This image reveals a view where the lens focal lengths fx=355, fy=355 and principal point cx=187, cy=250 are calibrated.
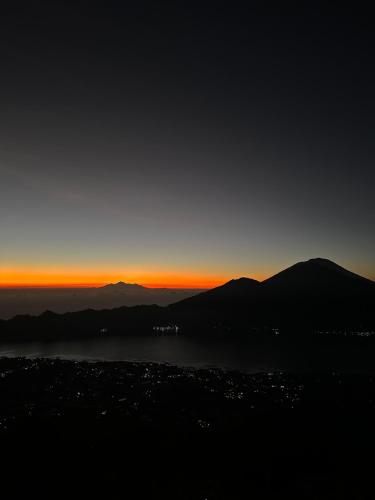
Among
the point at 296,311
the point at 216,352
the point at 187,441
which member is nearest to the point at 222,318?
the point at 296,311

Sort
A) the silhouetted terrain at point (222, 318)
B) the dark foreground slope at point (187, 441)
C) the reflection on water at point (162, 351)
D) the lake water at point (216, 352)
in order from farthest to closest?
the silhouetted terrain at point (222, 318) < the reflection on water at point (162, 351) < the lake water at point (216, 352) < the dark foreground slope at point (187, 441)

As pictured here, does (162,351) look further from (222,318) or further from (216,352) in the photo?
(222,318)

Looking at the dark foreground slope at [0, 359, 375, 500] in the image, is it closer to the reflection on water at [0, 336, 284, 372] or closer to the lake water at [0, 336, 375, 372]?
the lake water at [0, 336, 375, 372]

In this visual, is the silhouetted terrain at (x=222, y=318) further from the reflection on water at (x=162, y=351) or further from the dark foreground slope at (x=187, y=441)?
the dark foreground slope at (x=187, y=441)

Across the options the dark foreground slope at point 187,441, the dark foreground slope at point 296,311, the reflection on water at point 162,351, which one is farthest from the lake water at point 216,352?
the dark foreground slope at point 296,311

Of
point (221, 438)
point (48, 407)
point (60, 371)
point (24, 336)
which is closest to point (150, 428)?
point (221, 438)

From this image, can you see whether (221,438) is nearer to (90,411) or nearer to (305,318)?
(90,411)
